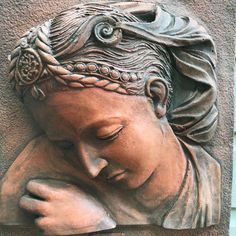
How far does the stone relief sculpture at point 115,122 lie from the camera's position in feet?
3.19

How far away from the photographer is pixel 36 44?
0.98 meters

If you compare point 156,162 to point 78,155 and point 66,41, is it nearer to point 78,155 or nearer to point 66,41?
point 78,155

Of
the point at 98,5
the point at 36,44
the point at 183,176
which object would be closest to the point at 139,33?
the point at 98,5

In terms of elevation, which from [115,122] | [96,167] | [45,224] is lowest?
[45,224]

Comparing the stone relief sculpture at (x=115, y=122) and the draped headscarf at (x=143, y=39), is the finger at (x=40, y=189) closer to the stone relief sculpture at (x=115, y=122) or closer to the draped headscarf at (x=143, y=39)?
the stone relief sculpture at (x=115, y=122)

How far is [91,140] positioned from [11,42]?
338mm

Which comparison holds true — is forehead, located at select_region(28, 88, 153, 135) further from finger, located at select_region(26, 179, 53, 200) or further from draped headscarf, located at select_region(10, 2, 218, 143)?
finger, located at select_region(26, 179, 53, 200)

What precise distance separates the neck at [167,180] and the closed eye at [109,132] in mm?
153

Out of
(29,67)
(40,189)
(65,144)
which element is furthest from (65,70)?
(40,189)

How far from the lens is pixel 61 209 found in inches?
41.9

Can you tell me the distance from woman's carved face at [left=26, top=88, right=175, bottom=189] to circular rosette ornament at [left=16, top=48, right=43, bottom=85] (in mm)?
58

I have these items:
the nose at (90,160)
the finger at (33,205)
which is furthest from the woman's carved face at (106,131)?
the finger at (33,205)

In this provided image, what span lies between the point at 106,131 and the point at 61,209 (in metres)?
0.23

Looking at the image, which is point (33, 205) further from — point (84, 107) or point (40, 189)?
point (84, 107)
